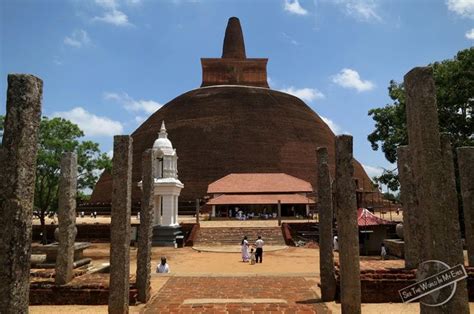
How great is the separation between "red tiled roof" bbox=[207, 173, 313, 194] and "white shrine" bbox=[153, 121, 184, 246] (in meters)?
13.5

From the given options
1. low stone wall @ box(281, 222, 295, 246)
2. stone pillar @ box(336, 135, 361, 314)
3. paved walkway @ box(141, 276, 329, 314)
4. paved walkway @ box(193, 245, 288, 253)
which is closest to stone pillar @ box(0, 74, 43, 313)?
paved walkway @ box(141, 276, 329, 314)

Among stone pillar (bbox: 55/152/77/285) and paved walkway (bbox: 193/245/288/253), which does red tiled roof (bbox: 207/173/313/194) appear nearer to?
paved walkway (bbox: 193/245/288/253)

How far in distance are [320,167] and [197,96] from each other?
5200cm

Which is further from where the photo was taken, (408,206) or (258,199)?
(258,199)

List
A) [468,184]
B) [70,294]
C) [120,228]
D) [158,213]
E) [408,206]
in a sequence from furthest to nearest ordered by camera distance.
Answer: [158,213] < [468,184] < [408,206] < [70,294] < [120,228]

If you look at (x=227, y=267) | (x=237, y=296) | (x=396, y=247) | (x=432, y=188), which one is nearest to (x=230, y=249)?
(x=227, y=267)

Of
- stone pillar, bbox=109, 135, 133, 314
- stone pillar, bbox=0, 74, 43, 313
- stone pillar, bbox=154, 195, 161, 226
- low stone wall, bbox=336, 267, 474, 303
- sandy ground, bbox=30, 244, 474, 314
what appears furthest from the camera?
stone pillar, bbox=154, 195, 161, 226

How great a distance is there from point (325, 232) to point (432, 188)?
199 inches

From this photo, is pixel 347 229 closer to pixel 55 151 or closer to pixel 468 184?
pixel 468 184

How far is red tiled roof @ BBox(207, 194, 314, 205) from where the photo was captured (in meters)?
36.4

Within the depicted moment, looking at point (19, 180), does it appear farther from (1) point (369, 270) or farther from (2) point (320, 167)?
(1) point (369, 270)

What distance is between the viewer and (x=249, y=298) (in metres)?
9.15

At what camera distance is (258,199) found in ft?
123

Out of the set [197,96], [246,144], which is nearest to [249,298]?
[246,144]
